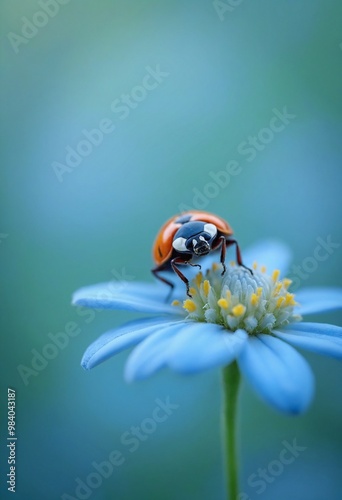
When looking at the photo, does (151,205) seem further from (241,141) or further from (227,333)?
(227,333)

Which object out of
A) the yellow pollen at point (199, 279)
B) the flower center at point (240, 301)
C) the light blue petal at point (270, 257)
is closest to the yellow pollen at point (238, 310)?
the flower center at point (240, 301)

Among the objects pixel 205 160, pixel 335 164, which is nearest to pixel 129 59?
pixel 205 160

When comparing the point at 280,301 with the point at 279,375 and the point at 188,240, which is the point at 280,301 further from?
the point at 279,375

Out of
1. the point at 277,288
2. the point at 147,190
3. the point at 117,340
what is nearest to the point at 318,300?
the point at 277,288

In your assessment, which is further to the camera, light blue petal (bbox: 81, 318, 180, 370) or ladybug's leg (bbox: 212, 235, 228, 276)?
ladybug's leg (bbox: 212, 235, 228, 276)

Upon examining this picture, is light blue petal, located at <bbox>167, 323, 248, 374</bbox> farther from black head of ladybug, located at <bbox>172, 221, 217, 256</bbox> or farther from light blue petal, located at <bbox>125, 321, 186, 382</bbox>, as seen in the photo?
black head of ladybug, located at <bbox>172, 221, 217, 256</bbox>

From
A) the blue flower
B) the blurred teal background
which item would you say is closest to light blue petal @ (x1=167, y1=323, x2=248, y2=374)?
the blue flower
